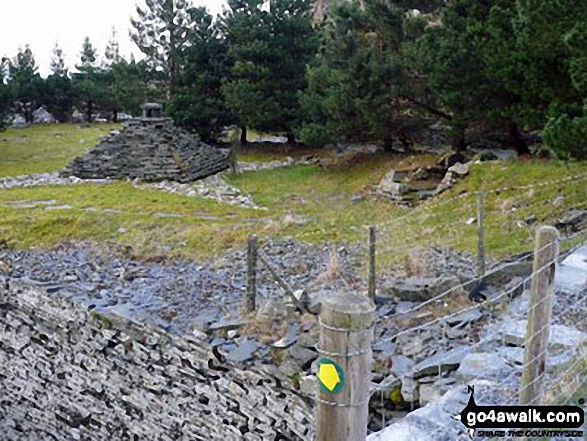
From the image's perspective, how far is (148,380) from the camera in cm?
736

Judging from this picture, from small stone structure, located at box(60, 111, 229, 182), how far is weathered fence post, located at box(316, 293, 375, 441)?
17.1 meters

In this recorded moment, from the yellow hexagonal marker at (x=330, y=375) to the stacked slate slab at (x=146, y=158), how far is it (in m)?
17.1

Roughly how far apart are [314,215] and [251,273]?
23.2ft

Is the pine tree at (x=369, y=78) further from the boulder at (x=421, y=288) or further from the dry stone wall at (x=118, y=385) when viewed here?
the dry stone wall at (x=118, y=385)

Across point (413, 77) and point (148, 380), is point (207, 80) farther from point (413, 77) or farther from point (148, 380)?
point (148, 380)

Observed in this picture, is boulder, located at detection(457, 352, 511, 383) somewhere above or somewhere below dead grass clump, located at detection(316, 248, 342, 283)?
above

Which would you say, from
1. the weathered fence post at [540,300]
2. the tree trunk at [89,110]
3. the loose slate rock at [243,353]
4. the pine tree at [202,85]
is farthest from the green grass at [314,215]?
the tree trunk at [89,110]

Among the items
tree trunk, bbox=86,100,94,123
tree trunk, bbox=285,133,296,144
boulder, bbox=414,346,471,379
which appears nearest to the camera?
boulder, bbox=414,346,471,379

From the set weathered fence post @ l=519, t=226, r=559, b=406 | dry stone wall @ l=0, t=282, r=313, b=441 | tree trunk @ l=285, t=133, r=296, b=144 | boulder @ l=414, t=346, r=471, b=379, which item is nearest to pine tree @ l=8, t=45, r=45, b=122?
tree trunk @ l=285, t=133, r=296, b=144

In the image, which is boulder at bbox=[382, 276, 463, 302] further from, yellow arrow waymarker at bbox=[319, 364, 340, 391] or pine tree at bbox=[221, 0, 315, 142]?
pine tree at bbox=[221, 0, 315, 142]

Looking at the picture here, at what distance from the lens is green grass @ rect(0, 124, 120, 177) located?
22297 millimetres

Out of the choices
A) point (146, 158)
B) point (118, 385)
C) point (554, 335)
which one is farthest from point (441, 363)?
point (146, 158)

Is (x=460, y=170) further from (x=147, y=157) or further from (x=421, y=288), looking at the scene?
(x=147, y=157)

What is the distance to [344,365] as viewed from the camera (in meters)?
2.41
